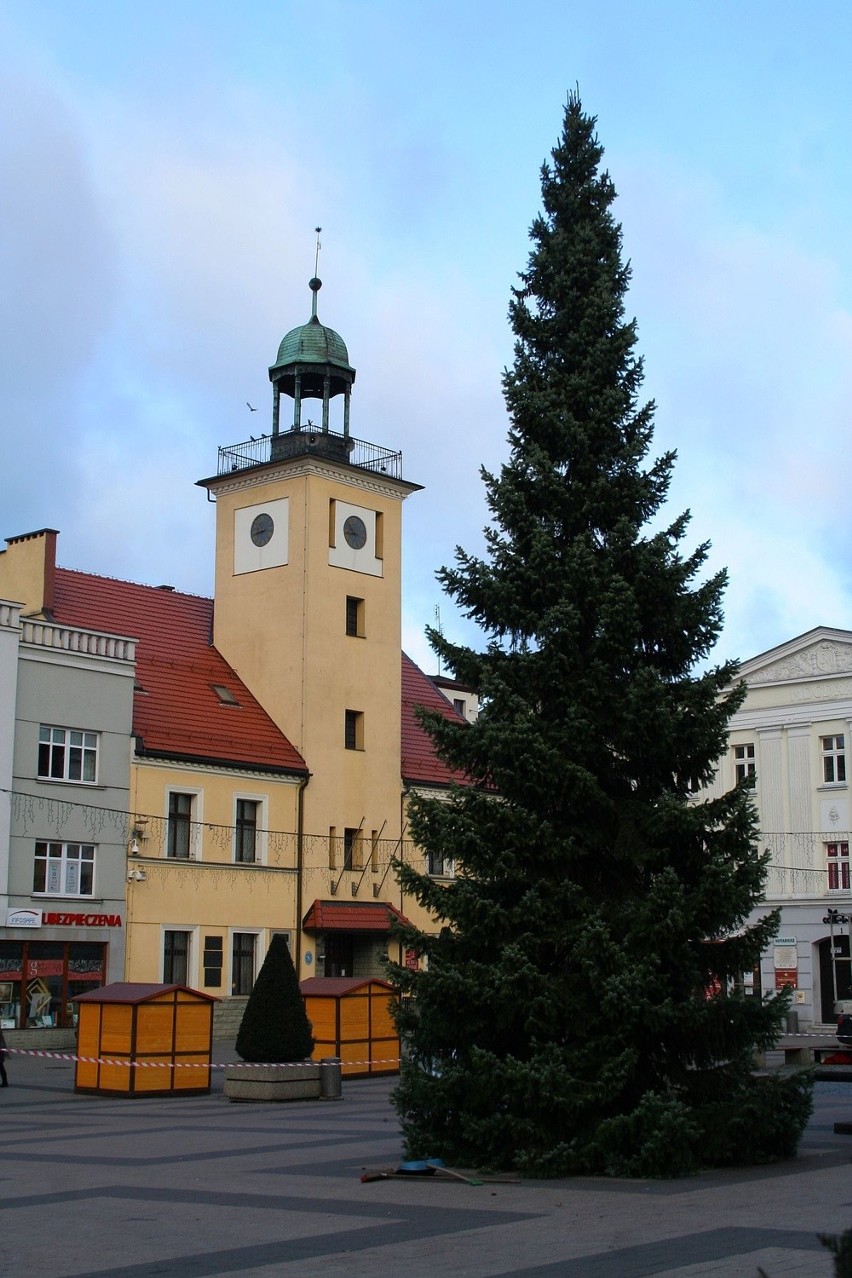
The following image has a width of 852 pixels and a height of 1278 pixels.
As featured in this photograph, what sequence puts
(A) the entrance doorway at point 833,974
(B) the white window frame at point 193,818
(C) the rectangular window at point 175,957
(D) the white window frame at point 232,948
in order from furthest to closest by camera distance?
(A) the entrance doorway at point 833,974 → (D) the white window frame at point 232,948 → (B) the white window frame at point 193,818 → (C) the rectangular window at point 175,957

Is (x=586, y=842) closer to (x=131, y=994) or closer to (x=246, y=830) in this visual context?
(x=131, y=994)

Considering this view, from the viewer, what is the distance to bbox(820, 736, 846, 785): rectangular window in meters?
50.2

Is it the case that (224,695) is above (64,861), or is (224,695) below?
above

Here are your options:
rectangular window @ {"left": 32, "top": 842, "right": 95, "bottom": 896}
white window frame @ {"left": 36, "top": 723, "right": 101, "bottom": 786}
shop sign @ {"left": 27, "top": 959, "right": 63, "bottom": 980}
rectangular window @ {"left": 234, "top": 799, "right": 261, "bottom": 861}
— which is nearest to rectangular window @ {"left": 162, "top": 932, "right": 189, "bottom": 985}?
rectangular window @ {"left": 32, "top": 842, "right": 95, "bottom": 896}

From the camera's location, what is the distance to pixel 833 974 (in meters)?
49.5

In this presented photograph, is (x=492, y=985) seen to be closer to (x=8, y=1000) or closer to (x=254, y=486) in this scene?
(x=8, y=1000)

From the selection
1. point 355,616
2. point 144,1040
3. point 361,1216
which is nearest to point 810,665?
point 355,616

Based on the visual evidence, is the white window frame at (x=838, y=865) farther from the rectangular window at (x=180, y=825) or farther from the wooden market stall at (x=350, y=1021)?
the wooden market stall at (x=350, y=1021)

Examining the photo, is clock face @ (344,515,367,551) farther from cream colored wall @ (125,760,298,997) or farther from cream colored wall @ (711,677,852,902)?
cream colored wall @ (711,677,852,902)

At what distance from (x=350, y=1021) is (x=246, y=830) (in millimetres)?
14850

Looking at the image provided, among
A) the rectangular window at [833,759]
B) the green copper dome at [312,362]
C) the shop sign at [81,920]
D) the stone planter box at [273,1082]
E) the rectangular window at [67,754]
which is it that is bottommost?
the stone planter box at [273,1082]

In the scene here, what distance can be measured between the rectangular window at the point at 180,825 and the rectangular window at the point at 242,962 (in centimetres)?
297

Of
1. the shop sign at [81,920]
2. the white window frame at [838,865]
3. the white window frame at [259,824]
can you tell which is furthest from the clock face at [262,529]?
the white window frame at [838,865]

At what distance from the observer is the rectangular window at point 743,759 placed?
5278 centimetres
